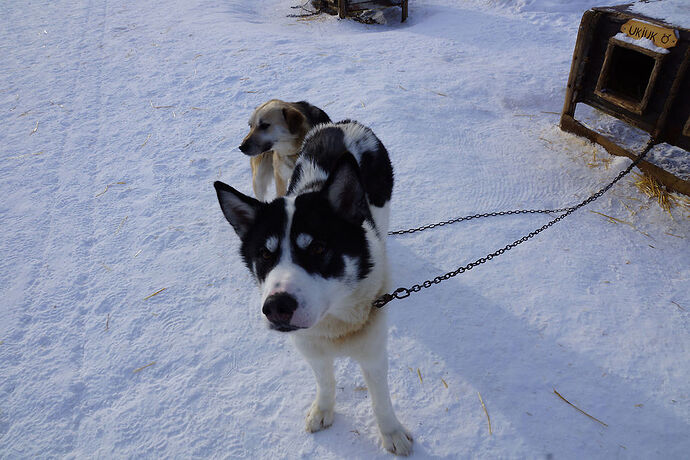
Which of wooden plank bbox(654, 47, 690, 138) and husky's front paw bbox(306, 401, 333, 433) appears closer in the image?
husky's front paw bbox(306, 401, 333, 433)

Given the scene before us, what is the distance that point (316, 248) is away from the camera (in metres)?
1.96

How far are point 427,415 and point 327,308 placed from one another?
46.5 inches

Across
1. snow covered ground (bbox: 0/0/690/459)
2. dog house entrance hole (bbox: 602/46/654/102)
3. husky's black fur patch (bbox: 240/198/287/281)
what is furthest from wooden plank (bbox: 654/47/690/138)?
husky's black fur patch (bbox: 240/198/287/281)

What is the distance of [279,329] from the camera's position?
183 centimetres

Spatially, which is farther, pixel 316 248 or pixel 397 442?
pixel 397 442

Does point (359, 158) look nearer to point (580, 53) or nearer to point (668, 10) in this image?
point (580, 53)

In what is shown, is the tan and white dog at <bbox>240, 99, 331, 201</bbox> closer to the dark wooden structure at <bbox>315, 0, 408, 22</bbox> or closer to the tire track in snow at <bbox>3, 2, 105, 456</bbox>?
the tire track in snow at <bbox>3, 2, 105, 456</bbox>

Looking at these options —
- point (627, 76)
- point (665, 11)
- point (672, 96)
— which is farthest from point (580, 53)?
point (672, 96)

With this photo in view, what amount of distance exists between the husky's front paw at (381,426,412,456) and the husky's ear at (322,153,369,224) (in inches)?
49.9

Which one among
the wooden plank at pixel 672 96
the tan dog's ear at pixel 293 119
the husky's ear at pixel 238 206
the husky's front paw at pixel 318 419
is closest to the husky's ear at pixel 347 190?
the husky's ear at pixel 238 206

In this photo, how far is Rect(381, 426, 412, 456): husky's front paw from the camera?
237cm

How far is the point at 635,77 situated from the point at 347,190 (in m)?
4.52

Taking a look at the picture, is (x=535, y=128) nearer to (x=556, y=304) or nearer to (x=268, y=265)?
(x=556, y=304)

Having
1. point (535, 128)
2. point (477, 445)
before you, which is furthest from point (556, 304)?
point (535, 128)
